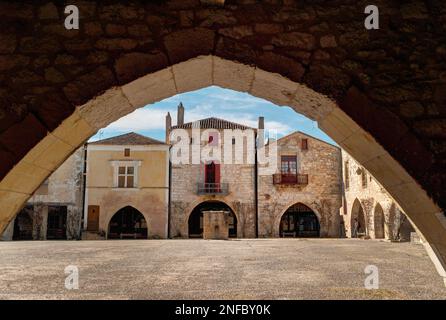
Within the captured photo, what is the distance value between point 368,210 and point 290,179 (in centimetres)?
637

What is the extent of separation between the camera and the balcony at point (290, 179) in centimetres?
2710

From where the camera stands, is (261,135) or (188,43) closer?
(188,43)

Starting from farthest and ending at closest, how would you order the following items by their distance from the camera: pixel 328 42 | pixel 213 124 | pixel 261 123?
pixel 261 123, pixel 213 124, pixel 328 42

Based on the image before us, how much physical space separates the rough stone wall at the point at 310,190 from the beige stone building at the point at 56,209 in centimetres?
1091

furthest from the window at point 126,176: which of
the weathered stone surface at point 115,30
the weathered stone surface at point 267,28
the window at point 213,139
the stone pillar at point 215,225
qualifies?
the weathered stone surface at point 267,28

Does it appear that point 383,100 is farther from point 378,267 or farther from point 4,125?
point 378,267

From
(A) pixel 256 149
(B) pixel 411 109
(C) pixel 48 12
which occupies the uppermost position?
(A) pixel 256 149

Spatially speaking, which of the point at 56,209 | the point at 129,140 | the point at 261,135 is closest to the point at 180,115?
the point at 129,140

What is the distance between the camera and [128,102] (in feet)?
11.9

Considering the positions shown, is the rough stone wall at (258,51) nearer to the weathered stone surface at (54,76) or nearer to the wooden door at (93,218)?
the weathered stone surface at (54,76)

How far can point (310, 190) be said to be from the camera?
2725cm

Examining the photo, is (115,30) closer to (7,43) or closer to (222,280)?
(7,43)

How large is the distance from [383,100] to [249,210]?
24.0m
